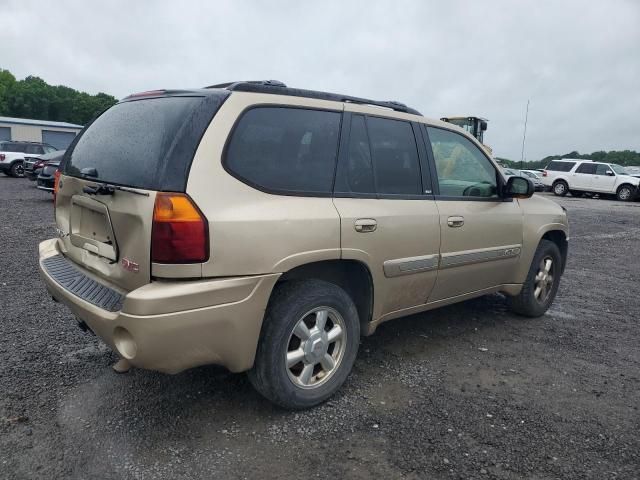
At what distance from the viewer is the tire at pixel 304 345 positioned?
2.74 m

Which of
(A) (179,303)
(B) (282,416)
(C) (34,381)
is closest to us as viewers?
(A) (179,303)

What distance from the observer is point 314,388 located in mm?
2986

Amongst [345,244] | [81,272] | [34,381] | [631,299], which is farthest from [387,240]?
[631,299]

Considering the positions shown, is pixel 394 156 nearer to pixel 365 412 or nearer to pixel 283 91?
pixel 283 91

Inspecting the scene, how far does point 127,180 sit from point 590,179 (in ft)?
86.5

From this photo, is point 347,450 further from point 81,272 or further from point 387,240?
point 81,272

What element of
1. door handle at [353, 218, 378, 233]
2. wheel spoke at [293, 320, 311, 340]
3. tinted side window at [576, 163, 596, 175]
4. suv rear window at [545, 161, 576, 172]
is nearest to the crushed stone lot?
wheel spoke at [293, 320, 311, 340]

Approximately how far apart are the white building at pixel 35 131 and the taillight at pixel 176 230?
45943mm

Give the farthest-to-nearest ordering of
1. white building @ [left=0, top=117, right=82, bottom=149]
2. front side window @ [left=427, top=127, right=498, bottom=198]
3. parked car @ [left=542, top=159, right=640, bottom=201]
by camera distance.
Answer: white building @ [left=0, top=117, right=82, bottom=149]
parked car @ [left=542, top=159, right=640, bottom=201]
front side window @ [left=427, top=127, right=498, bottom=198]

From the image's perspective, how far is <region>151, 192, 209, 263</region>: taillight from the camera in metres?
2.38

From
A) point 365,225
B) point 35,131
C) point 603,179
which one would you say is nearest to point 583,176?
point 603,179

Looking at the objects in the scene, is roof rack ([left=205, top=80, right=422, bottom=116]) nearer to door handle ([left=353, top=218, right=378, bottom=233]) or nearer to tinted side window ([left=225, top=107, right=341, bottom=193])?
tinted side window ([left=225, top=107, right=341, bottom=193])

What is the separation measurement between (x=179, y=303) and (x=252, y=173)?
0.77m

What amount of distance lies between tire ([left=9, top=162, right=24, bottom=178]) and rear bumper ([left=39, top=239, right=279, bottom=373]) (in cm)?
2268
